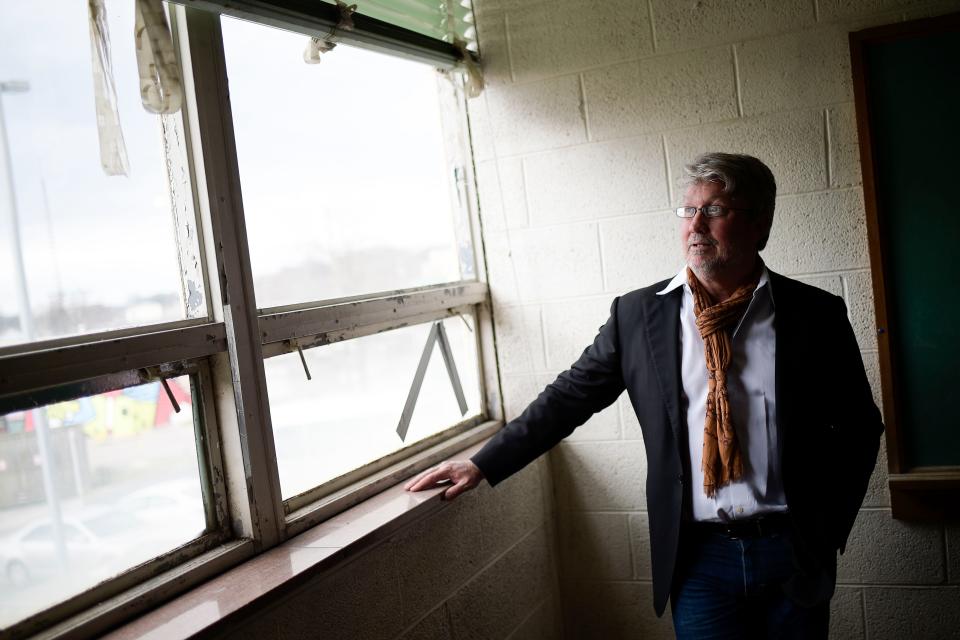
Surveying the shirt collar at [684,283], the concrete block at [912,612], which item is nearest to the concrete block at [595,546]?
the concrete block at [912,612]

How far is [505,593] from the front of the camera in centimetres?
251

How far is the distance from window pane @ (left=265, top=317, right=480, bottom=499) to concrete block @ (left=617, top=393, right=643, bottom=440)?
56 cm

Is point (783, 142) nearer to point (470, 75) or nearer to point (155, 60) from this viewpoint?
point (470, 75)

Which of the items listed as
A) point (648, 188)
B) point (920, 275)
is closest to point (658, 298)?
point (648, 188)

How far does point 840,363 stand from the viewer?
1.85m

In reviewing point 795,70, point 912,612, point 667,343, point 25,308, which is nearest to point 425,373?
point 667,343

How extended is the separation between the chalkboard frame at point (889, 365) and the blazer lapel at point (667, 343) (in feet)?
2.73

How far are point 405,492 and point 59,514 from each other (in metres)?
0.94

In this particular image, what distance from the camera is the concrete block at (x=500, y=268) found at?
9.44ft

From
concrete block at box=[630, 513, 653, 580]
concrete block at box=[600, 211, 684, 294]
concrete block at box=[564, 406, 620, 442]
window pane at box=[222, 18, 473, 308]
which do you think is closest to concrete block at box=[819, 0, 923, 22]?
concrete block at box=[600, 211, 684, 294]

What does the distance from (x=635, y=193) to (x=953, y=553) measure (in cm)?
151

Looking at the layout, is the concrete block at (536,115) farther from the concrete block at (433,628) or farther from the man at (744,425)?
the concrete block at (433,628)

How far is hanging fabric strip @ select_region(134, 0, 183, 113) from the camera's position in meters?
1.56

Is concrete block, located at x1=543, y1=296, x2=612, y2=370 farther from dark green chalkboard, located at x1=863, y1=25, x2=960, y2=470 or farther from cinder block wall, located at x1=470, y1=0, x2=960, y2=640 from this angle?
dark green chalkboard, located at x1=863, y1=25, x2=960, y2=470
